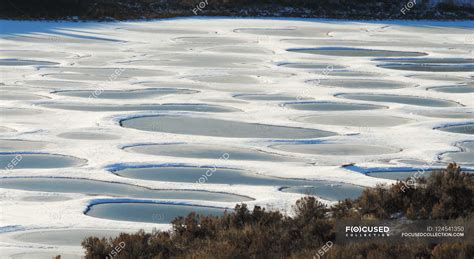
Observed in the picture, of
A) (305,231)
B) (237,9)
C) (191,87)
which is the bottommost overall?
(237,9)

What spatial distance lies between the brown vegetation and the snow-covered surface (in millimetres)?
933

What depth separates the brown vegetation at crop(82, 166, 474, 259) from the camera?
28.3ft

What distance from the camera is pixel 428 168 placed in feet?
45.7

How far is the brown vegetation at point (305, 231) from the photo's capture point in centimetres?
863

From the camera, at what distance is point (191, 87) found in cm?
2267

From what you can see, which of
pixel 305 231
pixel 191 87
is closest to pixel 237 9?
pixel 191 87

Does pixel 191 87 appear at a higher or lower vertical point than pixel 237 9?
higher

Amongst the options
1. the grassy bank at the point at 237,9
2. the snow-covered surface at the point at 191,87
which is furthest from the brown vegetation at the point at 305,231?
the grassy bank at the point at 237,9

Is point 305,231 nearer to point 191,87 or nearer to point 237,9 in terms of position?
point 191,87

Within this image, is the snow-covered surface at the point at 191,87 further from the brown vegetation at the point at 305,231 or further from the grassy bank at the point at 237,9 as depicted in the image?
the grassy bank at the point at 237,9

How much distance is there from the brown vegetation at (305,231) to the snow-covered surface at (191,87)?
3.06 feet

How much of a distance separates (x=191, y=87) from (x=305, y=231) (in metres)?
13.3

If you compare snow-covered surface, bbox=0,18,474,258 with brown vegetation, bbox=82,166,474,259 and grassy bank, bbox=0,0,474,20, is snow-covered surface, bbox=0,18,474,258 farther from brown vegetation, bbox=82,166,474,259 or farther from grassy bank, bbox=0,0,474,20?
grassy bank, bbox=0,0,474,20

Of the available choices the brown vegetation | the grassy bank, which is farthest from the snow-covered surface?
the grassy bank
